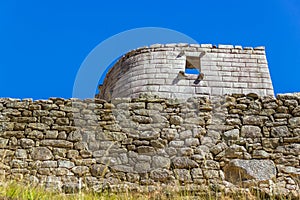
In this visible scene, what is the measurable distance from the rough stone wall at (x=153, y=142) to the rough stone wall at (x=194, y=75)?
2.93 metres

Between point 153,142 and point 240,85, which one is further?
point 240,85

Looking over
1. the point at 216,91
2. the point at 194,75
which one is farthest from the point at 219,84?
the point at 194,75

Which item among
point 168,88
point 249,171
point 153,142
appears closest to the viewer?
point 249,171

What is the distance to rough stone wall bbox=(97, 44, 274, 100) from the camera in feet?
30.2

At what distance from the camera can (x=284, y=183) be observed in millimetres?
5598

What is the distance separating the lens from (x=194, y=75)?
30.8 ft

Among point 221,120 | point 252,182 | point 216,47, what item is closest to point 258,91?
point 216,47

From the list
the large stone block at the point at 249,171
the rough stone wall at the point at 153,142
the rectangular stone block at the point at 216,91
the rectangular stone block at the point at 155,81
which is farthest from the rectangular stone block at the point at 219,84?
the large stone block at the point at 249,171

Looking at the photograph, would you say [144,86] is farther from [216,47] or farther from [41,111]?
[41,111]

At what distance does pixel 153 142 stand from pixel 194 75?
3.80 m

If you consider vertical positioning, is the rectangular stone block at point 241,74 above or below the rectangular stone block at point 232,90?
above

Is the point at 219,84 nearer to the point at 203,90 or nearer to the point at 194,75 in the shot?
the point at 203,90

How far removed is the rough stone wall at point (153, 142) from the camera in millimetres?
5695

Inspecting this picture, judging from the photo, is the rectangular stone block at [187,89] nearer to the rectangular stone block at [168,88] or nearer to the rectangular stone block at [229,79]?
the rectangular stone block at [168,88]
